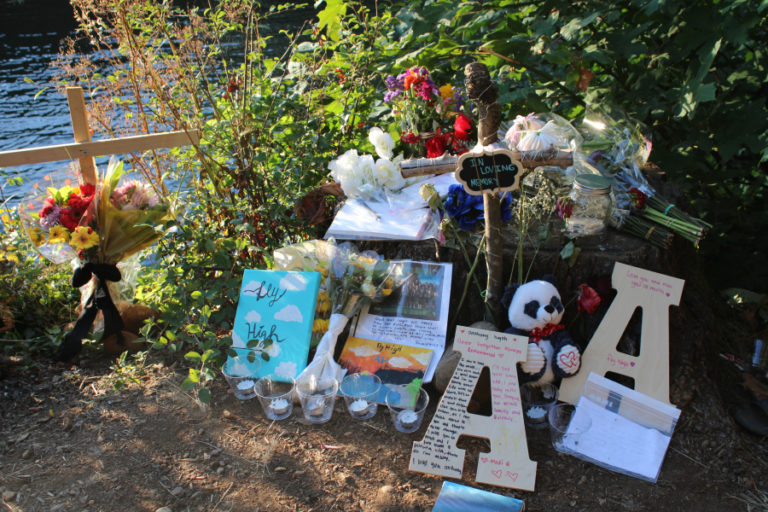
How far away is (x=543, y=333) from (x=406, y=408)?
652 mm

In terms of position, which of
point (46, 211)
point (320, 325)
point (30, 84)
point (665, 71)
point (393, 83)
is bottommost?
point (30, 84)

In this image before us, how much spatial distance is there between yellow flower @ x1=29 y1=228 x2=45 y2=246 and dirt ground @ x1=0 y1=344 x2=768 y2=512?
761 millimetres

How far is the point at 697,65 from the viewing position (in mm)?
2611

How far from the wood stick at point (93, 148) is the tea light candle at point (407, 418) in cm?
193

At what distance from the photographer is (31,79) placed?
5.69 metres

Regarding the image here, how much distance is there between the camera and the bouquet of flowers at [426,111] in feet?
9.93

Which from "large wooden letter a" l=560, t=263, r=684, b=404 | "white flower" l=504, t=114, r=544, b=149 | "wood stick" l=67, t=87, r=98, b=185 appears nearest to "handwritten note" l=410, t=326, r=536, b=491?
"large wooden letter a" l=560, t=263, r=684, b=404

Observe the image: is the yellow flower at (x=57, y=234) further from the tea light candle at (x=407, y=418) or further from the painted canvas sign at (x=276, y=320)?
the tea light candle at (x=407, y=418)

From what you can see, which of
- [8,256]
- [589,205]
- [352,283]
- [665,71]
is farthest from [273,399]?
[665,71]

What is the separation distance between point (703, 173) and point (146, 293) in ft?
10.7

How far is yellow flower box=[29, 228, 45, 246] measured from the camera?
9.16ft

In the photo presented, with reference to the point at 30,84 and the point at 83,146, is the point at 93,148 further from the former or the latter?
the point at 30,84

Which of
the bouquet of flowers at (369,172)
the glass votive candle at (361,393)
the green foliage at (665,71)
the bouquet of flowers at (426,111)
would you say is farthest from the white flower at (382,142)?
the glass votive candle at (361,393)

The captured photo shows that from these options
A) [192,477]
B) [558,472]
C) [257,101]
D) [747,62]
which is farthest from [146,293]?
[747,62]
